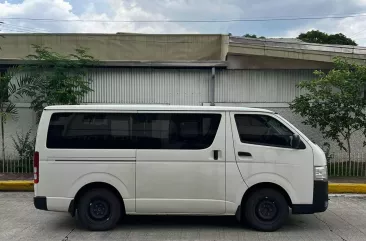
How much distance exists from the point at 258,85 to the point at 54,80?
20.0 feet

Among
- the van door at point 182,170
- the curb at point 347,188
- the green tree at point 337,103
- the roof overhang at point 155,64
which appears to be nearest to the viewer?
the van door at point 182,170

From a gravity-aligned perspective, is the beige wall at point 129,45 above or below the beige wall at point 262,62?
above

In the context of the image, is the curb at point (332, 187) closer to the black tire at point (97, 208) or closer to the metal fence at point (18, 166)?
the metal fence at point (18, 166)

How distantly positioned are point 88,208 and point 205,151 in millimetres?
2067

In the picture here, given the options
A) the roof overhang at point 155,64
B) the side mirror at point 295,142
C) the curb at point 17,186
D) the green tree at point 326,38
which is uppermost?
the green tree at point 326,38

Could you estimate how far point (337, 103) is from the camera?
10.4m

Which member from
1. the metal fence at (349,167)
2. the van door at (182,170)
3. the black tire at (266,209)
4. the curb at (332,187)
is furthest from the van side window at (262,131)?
the metal fence at (349,167)

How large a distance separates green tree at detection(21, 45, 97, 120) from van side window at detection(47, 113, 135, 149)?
4892 millimetres

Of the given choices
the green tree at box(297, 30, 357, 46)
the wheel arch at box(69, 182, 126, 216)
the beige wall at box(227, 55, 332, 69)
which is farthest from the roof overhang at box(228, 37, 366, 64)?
the green tree at box(297, 30, 357, 46)

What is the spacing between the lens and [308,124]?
37.1 ft

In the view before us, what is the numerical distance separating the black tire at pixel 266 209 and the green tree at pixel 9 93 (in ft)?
26.4

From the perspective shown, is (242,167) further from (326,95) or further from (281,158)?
(326,95)

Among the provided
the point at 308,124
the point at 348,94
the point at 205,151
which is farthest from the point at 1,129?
the point at 348,94

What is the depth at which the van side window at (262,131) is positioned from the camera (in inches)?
247
